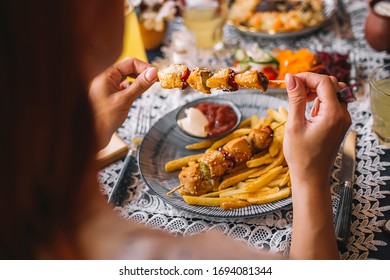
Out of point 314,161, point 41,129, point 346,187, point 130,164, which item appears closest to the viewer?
point 41,129

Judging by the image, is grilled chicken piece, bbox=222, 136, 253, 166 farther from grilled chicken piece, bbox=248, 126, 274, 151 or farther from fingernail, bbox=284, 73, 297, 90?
fingernail, bbox=284, 73, 297, 90

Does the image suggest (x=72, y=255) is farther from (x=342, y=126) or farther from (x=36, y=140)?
(x=342, y=126)

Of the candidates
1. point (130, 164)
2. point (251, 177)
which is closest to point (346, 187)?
point (251, 177)

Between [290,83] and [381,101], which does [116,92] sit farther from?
[381,101]

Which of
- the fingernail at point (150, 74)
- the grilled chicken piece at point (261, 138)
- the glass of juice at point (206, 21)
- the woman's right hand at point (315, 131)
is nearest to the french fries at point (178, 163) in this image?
the grilled chicken piece at point (261, 138)

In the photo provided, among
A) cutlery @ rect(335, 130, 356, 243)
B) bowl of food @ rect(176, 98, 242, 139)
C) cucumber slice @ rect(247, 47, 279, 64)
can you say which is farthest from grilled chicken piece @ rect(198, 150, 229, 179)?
cucumber slice @ rect(247, 47, 279, 64)

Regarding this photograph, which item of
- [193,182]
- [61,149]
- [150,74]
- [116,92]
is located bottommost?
[193,182]
